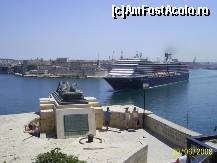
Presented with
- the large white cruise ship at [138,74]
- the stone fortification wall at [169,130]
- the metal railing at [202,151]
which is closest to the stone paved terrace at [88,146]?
the stone fortification wall at [169,130]

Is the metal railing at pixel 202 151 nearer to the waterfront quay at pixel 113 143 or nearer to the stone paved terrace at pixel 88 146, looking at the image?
the waterfront quay at pixel 113 143

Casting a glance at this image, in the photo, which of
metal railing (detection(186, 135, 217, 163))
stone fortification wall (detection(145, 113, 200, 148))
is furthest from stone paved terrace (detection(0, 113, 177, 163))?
metal railing (detection(186, 135, 217, 163))

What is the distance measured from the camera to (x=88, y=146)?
10.7 meters

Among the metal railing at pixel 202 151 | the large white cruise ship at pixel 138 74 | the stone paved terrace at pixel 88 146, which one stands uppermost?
the metal railing at pixel 202 151

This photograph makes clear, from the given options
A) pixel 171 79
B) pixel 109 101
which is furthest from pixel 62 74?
pixel 109 101

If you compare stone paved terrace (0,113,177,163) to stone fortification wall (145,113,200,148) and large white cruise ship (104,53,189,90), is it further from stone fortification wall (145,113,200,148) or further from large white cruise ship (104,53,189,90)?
large white cruise ship (104,53,189,90)

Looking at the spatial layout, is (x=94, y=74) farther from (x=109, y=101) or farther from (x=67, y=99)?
(x=67, y=99)

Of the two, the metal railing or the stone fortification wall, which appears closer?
the metal railing

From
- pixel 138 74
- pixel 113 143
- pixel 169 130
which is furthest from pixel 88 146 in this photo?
pixel 138 74

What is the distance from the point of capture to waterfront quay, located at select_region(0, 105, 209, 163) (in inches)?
369

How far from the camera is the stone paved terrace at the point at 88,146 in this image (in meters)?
9.45

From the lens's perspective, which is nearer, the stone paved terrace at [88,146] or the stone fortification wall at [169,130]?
the stone paved terrace at [88,146]

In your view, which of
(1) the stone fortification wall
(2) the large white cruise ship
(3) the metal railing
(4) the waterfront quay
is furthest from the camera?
(2) the large white cruise ship

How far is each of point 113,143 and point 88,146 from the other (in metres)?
0.91
